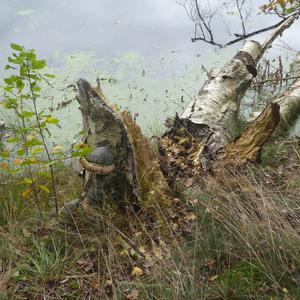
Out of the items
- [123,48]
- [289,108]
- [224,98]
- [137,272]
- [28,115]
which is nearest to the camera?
[137,272]

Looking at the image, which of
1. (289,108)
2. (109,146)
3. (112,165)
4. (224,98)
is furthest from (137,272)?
(289,108)

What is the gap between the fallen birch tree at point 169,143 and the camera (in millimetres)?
2900

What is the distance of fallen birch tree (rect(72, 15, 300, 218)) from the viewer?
290 centimetres

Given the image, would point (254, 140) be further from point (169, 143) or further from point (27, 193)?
point (27, 193)

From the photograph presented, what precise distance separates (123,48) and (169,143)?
4.38 metres

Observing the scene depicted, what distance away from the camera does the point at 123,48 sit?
Result: 7.73 m

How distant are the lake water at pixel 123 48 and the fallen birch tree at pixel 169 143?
1128 mm

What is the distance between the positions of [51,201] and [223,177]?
52.1 inches

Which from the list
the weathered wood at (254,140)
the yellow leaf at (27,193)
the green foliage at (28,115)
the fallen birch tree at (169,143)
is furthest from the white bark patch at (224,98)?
the yellow leaf at (27,193)

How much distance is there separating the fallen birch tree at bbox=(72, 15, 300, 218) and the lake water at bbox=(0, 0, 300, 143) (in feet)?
3.70

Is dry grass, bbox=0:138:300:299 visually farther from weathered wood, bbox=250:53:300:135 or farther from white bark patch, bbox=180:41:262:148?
weathered wood, bbox=250:53:300:135

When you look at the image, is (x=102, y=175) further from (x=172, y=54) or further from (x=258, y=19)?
(x=258, y=19)

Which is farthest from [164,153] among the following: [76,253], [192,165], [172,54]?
[172,54]

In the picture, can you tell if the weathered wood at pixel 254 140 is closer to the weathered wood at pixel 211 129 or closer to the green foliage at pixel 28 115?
the weathered wood at pixel 211 129
